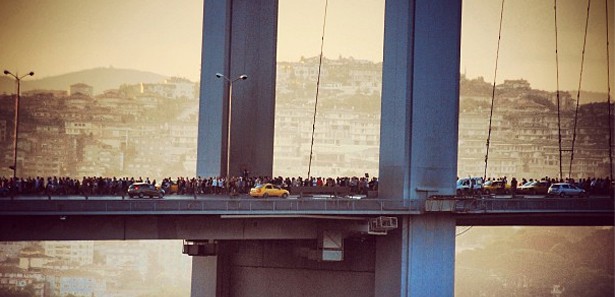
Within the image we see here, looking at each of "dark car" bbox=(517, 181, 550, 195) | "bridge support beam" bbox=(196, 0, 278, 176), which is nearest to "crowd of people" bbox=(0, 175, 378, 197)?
"bridge support beam" bbox=(196, 0, 278, 176)

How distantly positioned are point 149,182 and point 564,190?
954 inches

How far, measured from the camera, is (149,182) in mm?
61938

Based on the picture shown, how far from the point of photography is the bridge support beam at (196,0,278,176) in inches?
2702

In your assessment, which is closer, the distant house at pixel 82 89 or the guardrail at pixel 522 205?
the guardrail at pixel 522 205

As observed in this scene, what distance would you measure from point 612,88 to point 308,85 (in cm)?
3322

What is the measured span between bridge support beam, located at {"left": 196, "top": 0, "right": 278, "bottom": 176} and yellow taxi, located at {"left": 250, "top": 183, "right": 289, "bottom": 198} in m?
6.22

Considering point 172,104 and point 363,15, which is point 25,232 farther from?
point 172,104

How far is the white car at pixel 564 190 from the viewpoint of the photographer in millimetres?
71262

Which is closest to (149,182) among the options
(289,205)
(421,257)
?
(289,205)

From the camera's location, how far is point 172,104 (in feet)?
511

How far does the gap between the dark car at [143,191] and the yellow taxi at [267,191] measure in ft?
15.0

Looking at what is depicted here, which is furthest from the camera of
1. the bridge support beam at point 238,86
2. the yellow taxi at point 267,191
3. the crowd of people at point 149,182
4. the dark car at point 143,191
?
the bridge support beam at point 238,86

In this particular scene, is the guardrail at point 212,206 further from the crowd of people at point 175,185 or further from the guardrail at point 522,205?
the crowd of people at point 175,185

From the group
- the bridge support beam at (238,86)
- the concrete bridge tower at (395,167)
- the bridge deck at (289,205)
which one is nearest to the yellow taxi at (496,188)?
the bridge deck at (289,205)
